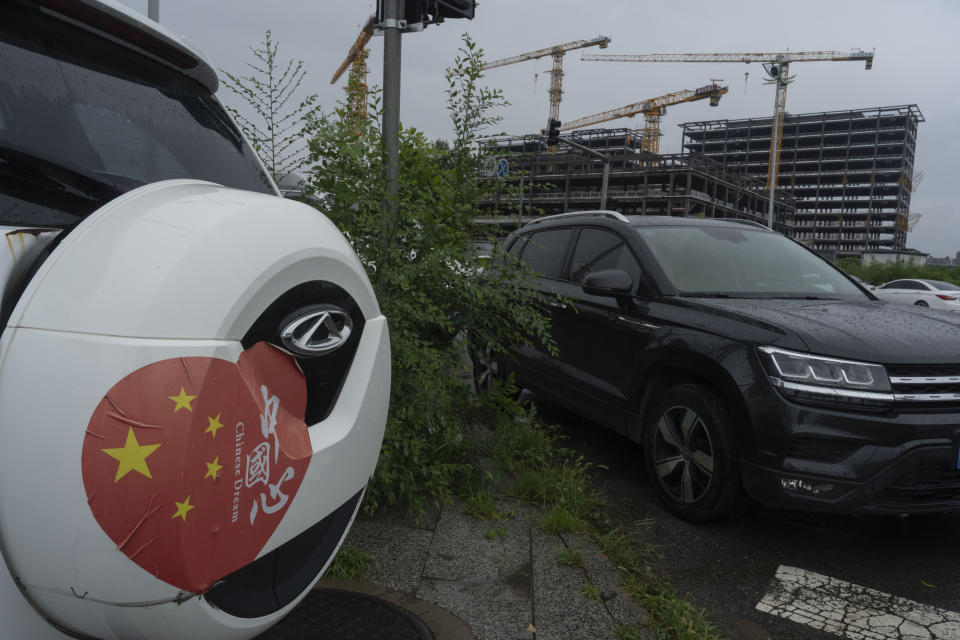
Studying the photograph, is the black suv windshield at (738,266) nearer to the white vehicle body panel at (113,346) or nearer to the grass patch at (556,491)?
the grass patch at (556,491)

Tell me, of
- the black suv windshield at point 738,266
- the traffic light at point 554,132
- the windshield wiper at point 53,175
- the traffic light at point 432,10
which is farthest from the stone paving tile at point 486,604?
the traffic light at point 554,132

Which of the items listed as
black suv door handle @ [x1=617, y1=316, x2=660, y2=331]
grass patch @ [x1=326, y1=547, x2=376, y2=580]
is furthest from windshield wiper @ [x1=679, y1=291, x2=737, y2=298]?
grass patch @ [x1=326, y1=547, x2=376, y2=580]

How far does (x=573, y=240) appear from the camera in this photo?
5531 mm

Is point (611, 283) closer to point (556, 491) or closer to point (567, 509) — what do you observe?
point (556, 491)

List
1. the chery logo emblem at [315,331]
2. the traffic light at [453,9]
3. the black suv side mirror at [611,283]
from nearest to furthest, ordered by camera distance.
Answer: the chery logo emblem at [315,331] < the traffic light at [453,9] < the black suv side mirror at [611,283]

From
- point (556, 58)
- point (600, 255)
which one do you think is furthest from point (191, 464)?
point (556, 58)

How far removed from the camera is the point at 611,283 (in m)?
4.38

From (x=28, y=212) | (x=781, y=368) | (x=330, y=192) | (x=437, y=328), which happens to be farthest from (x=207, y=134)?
(x=781, y=368)

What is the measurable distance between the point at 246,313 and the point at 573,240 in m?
4.42

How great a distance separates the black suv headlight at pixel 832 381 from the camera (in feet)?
10.4

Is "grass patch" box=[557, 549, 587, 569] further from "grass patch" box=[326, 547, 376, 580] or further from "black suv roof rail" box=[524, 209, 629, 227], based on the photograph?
"black suv roof rail" box=[524, 209, 629, 227]

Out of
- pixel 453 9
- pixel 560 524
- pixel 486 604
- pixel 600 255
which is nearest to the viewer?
pixel 486 604

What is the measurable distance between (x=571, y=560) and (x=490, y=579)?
362 millimetres

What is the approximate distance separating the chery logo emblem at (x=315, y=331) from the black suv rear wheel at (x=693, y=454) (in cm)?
255
